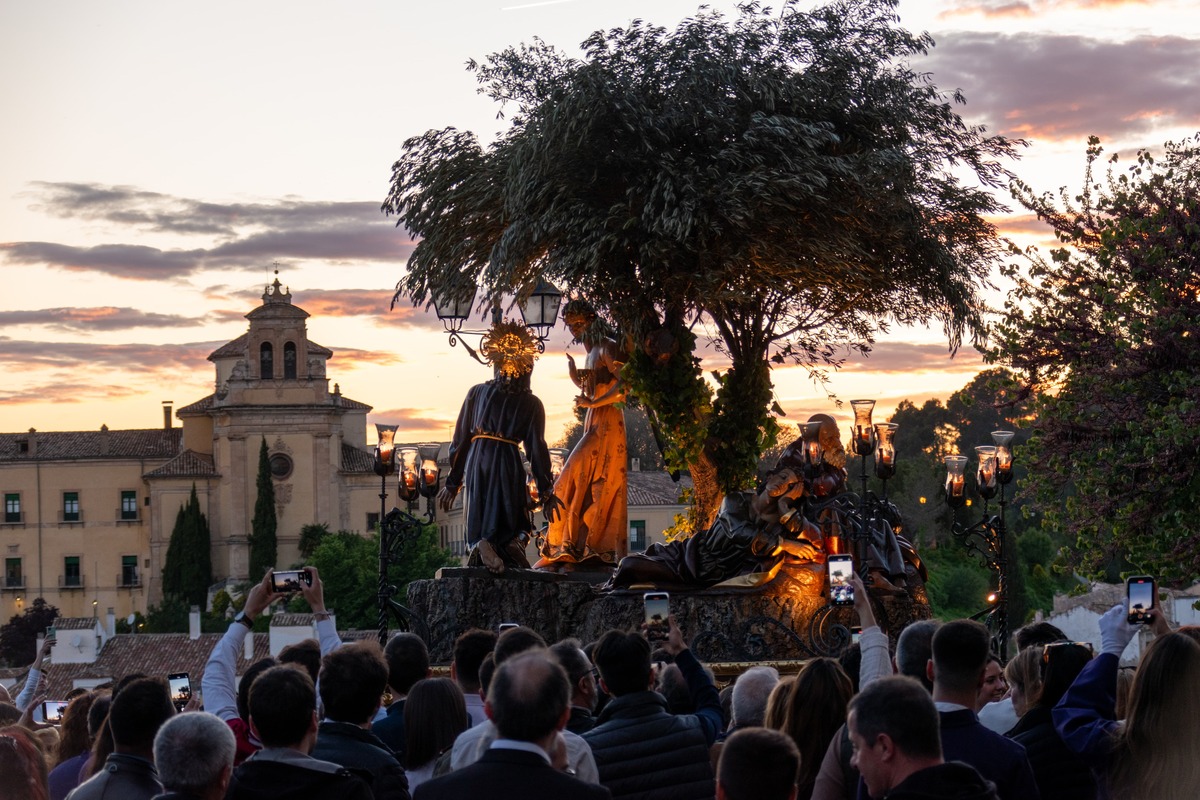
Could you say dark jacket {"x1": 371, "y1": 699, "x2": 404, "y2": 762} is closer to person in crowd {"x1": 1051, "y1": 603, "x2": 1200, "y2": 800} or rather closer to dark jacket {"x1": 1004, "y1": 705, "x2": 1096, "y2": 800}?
dark jacket {"x1": 1004, "y1": 705, "x2": 1096, "y2": 800}

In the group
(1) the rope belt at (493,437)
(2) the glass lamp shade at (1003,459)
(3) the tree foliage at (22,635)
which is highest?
(1) the rope belt at (493,437)

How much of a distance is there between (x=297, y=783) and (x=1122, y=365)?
15686 millimetres

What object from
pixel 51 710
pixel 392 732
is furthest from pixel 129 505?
pixel 392 732

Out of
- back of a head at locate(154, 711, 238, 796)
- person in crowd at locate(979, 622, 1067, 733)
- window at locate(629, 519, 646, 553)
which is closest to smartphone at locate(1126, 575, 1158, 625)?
person in crowd at locate(979, 622, 1067, 733)

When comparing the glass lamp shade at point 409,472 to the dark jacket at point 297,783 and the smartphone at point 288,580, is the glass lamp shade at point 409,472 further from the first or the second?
the dark jacket at point 297,783

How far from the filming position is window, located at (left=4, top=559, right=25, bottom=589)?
314 feet

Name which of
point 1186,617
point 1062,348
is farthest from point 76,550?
point 1062,348

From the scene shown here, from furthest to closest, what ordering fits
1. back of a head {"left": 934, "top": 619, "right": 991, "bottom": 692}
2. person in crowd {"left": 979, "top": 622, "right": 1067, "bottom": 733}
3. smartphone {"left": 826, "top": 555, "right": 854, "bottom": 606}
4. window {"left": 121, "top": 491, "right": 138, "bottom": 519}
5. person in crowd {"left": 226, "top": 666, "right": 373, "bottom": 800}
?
window {"left": 121, "top": 491, "right": 138, "bottom": 519} → smartphone {"left": 826, "top": 555, "right": 854, "bottom": 606} → person in crowd {"left": 979, "top": 622, "right": 1067, "bottom": 733} → back of a head {"left": 934, "top": 619, "right": 991, "bottom": 692} → person in crowd {"left": 226, "top": 666, "right": 373, "bottom": 800}

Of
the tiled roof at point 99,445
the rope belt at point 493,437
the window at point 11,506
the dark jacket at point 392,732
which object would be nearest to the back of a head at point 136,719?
the dark jacket at point 392,732

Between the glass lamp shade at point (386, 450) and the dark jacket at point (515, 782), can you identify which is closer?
the dark jacket at point (515, 782)

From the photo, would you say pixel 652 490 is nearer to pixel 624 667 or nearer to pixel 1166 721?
pixel 624 667

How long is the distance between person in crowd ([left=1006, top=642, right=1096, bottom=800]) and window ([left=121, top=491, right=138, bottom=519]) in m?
93.0

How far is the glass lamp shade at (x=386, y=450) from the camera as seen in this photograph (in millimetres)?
15906

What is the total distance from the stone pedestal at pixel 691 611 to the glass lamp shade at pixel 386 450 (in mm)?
1256
